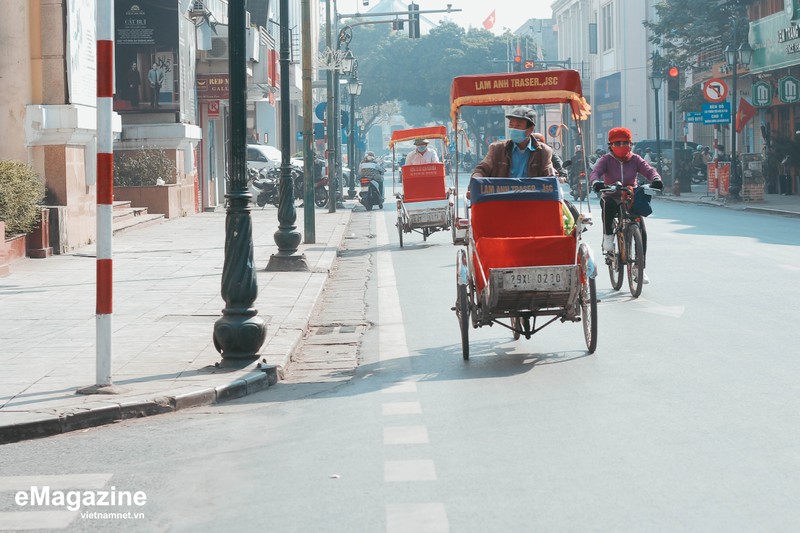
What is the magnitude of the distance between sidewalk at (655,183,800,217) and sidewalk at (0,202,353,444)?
1501 centimetres

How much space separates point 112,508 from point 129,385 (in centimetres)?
300

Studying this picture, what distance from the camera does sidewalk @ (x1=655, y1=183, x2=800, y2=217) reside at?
105 feet

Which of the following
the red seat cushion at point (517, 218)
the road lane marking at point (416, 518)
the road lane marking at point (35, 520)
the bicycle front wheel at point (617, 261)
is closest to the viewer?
the road lane marking at point (416, 518)

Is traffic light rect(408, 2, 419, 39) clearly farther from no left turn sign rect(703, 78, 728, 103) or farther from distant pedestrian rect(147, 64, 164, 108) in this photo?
distant pedestrian rect(147, 64, 164, 108)

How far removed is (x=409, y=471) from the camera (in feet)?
20.2

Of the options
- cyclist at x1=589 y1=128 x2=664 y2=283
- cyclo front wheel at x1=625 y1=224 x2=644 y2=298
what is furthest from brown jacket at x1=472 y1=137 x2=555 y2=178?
cyclist at x1=589 y1=128 x2=664 y2=283

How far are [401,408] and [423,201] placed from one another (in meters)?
14.4

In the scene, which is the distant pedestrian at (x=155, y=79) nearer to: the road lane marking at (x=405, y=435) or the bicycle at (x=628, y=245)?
the bicycle at (x=628, y=245)

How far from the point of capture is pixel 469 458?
6398mm

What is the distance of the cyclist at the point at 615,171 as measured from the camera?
46.0 ft

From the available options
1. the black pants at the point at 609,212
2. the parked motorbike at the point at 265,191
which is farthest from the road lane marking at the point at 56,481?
the parked motorbike at the point at 265,191

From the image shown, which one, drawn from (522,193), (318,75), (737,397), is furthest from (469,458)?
(318,75)

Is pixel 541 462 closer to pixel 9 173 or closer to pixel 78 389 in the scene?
pixel 78 389

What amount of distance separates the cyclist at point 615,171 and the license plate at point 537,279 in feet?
14.5
